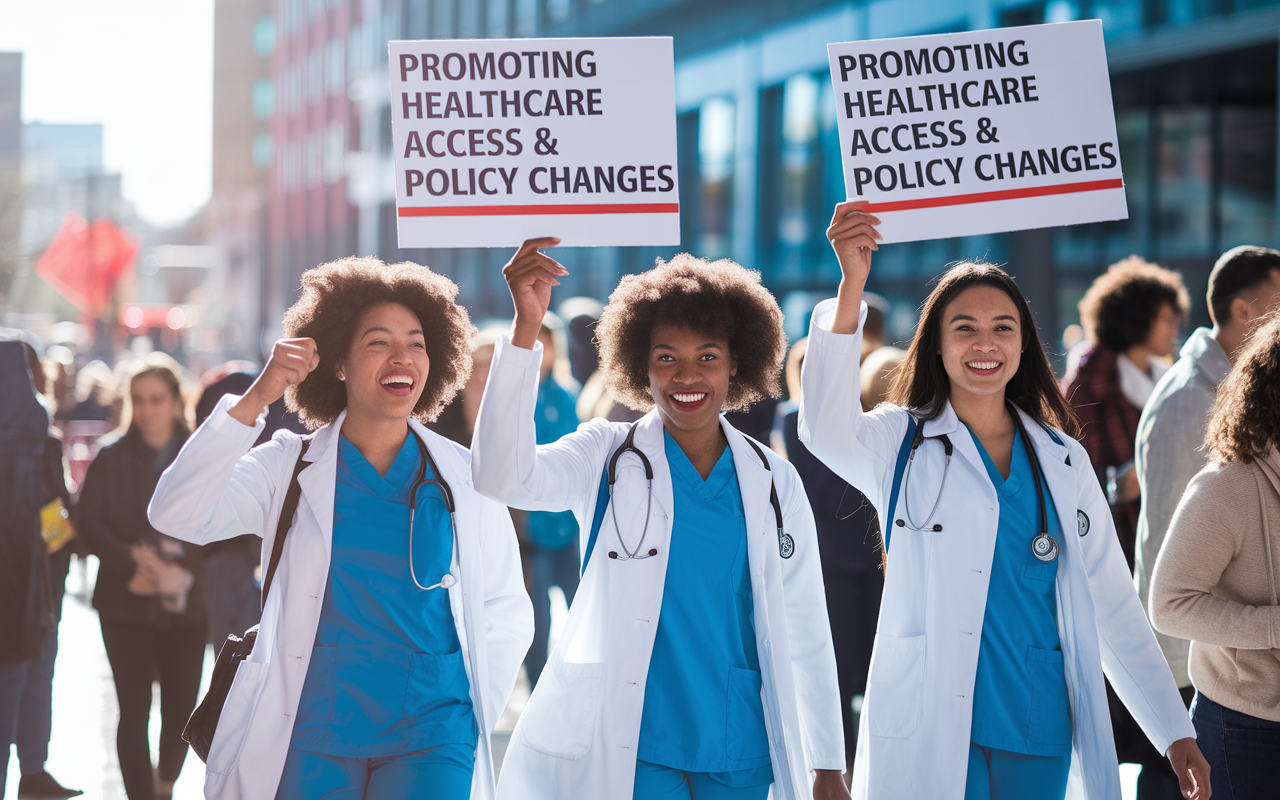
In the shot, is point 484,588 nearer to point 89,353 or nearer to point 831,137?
point 831,137

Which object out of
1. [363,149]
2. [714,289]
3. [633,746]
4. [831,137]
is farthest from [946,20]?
[363,149]

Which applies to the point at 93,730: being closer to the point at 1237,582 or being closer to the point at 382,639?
the point at 382,639

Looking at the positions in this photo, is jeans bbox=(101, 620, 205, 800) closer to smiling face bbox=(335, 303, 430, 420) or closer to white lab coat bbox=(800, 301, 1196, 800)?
smiling face bbox=(335, 303, 430, 420)

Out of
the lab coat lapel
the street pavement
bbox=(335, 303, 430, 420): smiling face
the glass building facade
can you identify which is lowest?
the street pavement

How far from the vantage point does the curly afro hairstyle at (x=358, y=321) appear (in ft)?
12.1

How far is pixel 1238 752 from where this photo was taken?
3.29 meters

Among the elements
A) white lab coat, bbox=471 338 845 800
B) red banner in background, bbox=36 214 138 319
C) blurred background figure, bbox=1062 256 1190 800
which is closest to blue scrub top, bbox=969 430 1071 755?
white lab coat, bbox=471 338 845 800

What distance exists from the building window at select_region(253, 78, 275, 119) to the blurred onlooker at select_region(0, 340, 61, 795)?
72.9 metres

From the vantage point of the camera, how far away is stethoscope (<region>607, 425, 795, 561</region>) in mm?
3250

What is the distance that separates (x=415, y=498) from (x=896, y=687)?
137 cm

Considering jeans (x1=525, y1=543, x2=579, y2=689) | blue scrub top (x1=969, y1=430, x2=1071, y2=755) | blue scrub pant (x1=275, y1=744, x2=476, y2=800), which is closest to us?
blue scrub pant (x1=275, y1=744, x2=476, y2=800)

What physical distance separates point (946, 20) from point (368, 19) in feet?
109

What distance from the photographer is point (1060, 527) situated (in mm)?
3391

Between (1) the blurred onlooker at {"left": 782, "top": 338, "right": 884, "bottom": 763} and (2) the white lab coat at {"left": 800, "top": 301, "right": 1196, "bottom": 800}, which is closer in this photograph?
(2) the white lab coat at {"left": 800, "top": 301, "right": 1196, "bottom": 800}
